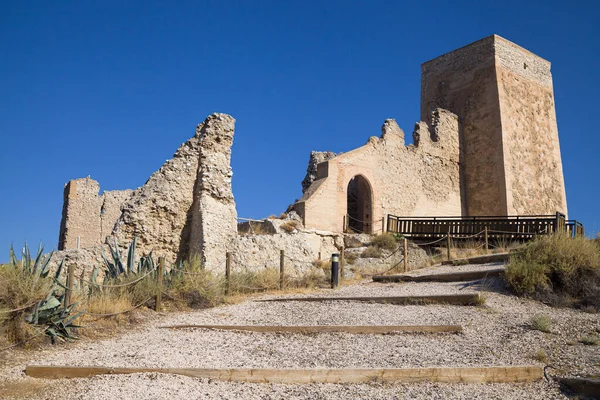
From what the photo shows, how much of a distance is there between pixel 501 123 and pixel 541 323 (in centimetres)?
1850

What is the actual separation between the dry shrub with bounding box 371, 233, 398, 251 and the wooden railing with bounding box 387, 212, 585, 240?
1257 millimetres

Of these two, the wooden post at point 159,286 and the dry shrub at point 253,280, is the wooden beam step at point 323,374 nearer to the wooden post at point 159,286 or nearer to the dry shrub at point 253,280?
the wooden post at point 159,286

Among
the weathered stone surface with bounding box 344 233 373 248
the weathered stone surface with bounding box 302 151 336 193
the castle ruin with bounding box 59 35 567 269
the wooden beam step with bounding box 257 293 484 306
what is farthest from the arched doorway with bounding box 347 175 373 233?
the wooden beam step with bounding box 257 293 484 306

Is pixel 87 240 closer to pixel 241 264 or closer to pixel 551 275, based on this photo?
pixel 241 264

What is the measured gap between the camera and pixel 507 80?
2539 centimetres

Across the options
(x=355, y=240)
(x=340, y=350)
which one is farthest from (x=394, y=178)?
(x=340, y=350)

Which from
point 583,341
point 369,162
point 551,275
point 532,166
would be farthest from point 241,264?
point 532,166

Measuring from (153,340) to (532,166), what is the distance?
22865 mm

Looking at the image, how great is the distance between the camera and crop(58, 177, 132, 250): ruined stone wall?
855 inches

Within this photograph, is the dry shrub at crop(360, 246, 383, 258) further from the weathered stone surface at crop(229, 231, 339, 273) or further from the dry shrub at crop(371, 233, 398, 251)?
the weathered stone surface at crop(229, 231, 339, 273)

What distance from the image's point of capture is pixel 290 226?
16.7 m

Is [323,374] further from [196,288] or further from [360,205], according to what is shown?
[360,205]

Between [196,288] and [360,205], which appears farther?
[360,205]

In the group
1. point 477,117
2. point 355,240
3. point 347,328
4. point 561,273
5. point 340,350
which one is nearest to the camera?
point 340,350
